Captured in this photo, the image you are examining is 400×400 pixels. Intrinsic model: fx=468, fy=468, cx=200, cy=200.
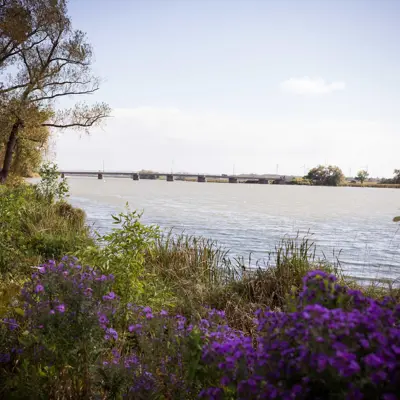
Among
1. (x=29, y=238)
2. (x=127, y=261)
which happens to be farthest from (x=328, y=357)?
(x=29, y=238)

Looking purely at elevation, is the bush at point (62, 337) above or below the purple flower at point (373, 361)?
below

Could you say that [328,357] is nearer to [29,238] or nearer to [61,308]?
[61,308]

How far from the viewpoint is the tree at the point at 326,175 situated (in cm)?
13262

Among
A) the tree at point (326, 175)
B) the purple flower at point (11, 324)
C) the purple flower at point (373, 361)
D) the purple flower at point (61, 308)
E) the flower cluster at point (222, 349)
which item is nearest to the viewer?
the purple flower at point (373, 361)

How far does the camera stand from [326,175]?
134 m

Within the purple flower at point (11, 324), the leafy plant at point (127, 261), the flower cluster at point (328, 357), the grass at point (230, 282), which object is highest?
the flower cluster at point (328, 357)

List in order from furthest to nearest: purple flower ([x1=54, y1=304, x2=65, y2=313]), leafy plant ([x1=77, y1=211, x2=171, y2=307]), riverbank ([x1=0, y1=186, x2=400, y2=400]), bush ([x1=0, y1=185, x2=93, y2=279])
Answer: bush ([x1=0, y1=185, x2=93, y2=279])
leafy plant ([x1=77, y1=211, x2=171, y2=307])
purple flower ([x1=54, y1=304, x2=65, y2=313])
riverbank ([x1=0, y1=186, x2=400, y2=400])

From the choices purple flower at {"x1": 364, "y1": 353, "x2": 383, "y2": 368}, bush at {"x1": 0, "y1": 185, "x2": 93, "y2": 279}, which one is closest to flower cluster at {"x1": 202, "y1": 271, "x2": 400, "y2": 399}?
purple flower at {"x1": 364, "y1": 353, "x2": 383, "y2": 368}

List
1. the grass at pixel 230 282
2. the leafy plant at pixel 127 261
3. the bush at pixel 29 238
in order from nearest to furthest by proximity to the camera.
Result: the leafy plant at pixel 127 261 < the grass at pixel 230 282 < the bush at pixel 29 238

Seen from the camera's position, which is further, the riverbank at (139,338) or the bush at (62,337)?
the bush at (62,337)

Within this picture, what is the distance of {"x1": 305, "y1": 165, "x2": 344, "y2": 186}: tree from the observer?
435 ft

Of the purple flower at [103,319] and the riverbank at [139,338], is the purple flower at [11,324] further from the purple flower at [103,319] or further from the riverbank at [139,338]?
the purple flower at [103,319]

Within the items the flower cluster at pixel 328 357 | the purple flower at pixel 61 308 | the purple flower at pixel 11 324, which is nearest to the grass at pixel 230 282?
the purple flower at pixel 11 324

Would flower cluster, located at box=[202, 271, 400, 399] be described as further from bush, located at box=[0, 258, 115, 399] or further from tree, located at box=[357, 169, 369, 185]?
tree, located at box=[357, 169, 369, 185]
